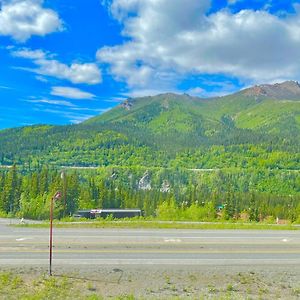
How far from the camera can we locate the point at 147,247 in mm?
32156

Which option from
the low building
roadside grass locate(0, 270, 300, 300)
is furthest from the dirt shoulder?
the low building

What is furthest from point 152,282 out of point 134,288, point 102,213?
point 102,213

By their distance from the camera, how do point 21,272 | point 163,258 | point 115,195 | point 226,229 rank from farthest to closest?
point 115,195, point 226,229, point 163,258, point 21,272

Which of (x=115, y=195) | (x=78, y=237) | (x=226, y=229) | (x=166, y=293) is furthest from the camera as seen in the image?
(x=115, y=195)

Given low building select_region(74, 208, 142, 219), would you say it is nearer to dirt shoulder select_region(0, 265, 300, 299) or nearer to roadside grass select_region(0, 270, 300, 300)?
dirt shoulder select_region(0, 265, 300, 299)

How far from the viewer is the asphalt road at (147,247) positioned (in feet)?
94.3

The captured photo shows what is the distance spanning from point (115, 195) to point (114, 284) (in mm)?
101916

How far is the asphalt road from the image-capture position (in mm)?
28734

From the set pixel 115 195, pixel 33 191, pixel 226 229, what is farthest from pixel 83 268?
pixel 115 195

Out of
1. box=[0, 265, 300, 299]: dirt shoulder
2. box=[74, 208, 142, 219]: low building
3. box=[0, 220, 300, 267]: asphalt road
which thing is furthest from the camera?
box=[74, 208, 142, 219]: low building

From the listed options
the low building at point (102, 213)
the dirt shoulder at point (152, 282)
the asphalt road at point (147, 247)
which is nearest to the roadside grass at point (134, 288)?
the dirt shoulder at point (152, 282)

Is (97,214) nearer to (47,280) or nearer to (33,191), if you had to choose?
(33,191)

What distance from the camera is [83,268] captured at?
26.7 metres

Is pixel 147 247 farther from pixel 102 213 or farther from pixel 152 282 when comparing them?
pixel 102 213
